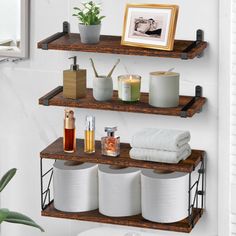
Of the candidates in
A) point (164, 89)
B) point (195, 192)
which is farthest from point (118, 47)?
point (195, 192)

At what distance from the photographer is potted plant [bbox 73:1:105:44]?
3.19m

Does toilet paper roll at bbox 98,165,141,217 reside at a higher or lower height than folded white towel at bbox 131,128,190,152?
lower

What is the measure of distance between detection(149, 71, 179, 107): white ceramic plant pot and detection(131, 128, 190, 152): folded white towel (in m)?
0.11

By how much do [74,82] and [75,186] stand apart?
0.39 m

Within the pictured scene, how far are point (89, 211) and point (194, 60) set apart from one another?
695 mm

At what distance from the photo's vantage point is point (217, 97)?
10.5 ft

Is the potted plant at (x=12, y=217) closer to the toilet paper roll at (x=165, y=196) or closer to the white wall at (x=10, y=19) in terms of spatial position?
the toilet paper roll at (x=165, y=196)

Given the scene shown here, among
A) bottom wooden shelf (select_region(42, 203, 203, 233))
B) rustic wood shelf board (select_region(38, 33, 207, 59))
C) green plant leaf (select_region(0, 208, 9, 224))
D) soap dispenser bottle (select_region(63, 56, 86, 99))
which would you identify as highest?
rustic wood shelf board (select_region(38, 33, 207, 59))

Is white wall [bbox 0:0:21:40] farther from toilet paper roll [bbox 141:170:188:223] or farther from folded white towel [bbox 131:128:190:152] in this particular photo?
toilet paper roll [bbox 141:170:188:223]

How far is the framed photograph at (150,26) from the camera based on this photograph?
10.1ft

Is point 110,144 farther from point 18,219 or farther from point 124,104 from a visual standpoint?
point 18,219

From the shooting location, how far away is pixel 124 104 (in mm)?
3184

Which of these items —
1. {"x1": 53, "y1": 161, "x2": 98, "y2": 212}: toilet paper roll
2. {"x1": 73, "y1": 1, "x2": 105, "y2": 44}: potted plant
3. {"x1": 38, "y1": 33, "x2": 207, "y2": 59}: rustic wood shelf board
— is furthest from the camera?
{"x1": 53, "y1": 161, "x2": 98, "y2": 212}: toilet paper roll

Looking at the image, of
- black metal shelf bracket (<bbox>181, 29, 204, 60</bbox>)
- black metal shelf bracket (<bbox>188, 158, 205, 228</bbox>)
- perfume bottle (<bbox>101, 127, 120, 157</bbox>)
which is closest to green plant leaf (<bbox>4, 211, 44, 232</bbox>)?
perfume bottle (<bbox>101, 127, 120, 157</bbox>)
